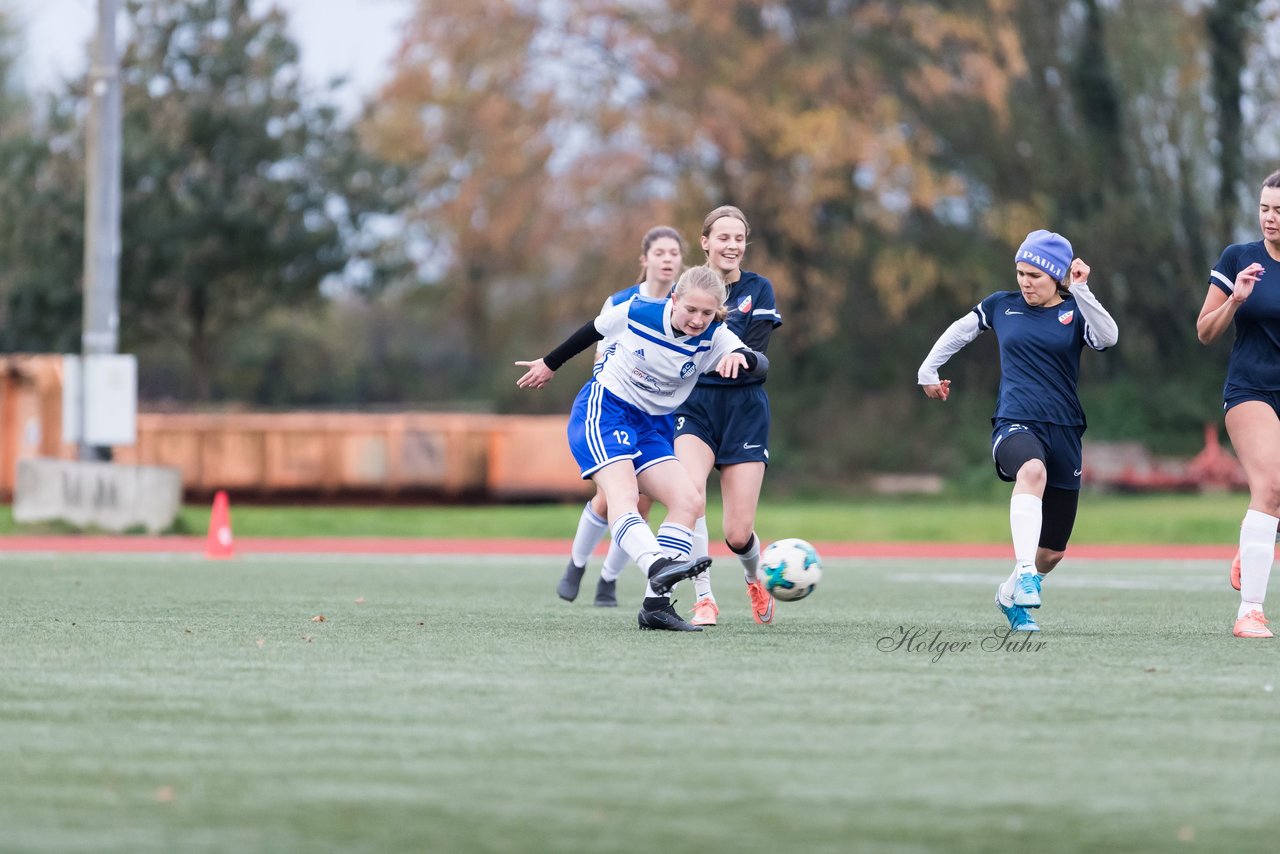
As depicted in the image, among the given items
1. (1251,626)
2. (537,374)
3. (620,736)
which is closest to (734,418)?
(537,374)

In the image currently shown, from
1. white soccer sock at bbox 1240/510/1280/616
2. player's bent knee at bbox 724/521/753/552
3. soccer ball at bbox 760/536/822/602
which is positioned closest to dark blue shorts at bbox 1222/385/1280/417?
white soccer sock at bbox 1240/510/1280/616

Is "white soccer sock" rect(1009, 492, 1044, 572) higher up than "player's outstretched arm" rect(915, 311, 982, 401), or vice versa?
"player's outstretched arm" rect(915, 311, 982, 401)

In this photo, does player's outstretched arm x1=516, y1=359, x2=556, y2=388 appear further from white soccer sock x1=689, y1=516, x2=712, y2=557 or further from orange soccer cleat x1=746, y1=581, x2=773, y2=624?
orange soccer cleat x1=746, y1=581, x2=773, y2=624

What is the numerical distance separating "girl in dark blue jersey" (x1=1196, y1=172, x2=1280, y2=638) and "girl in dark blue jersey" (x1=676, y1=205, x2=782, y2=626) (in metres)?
2.17

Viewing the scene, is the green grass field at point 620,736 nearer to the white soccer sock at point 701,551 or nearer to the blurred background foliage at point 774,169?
the white soccer sock at point 701,551

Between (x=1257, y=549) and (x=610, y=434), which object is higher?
(x=610, y=434)

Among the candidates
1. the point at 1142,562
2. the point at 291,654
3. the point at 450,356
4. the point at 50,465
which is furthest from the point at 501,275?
the point at 291,654

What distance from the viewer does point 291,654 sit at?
7.08 metres

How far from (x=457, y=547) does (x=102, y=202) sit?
560cm

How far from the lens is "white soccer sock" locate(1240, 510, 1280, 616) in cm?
812

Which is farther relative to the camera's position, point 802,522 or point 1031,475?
point 802,522

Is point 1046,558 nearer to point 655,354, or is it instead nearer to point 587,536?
point 655,354

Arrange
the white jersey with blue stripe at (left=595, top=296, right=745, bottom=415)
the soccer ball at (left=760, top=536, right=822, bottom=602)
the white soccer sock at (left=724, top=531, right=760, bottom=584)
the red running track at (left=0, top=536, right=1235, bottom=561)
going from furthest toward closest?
the red running track at (left=0, top=536, right=1235, bottom=561) → the white soccer sock at (left=724, top=531, right=760, bottom=584) → the soccer ball at (left=760, top=536, right=822, bottom=602) → the white jersey with blue stripe at (left=595, top=296, right=745, bottom=415)

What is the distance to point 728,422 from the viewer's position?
9156 mm
